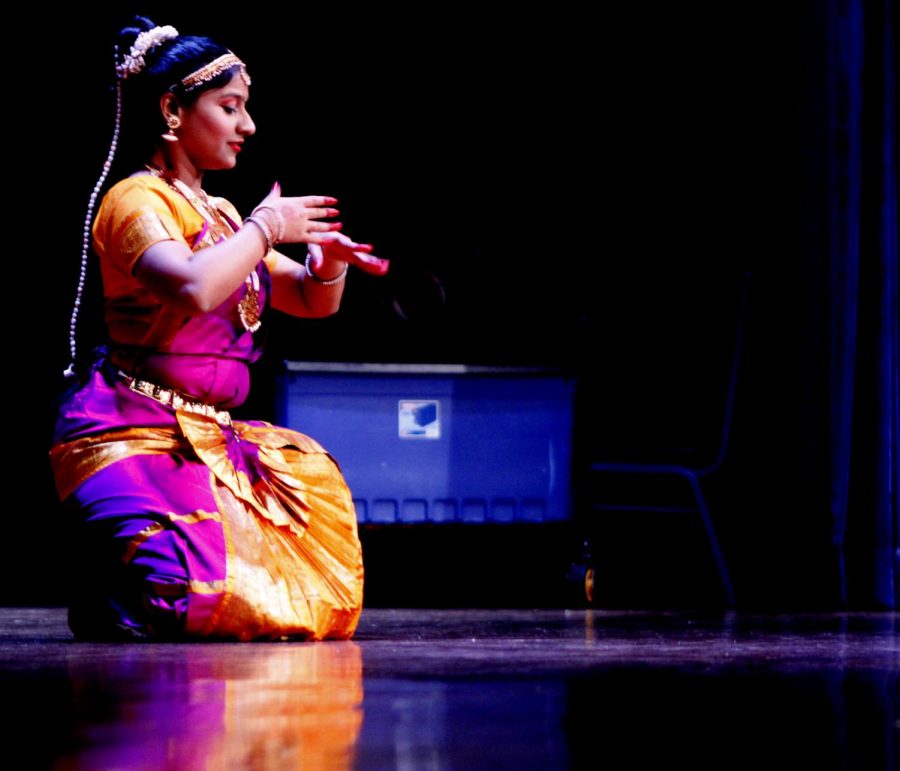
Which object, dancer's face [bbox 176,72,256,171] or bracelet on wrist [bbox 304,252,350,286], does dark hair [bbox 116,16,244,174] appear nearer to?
dancer's face [bbox 176,72,256,171]

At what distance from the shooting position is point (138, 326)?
2.27 m

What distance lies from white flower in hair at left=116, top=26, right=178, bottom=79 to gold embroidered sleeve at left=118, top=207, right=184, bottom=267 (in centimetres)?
30

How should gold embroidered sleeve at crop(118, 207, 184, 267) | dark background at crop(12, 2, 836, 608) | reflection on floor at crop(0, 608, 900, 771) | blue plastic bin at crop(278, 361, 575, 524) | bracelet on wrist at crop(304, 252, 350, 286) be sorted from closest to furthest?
1. reflection on floor at crop(0, 608, 900, 771)
2. gold embroidered sleeve at crop(118, 207, 184, 267)
3. bracelet on wrist at crop(304, 252, 350, 286)
4. blue plastic bin at crop(278, 361, 575, 524)
5. dark background at crop(12, 2, 836, 608)

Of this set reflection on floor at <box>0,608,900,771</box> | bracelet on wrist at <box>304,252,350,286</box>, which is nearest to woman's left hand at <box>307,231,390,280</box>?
bracelet on wrist at <box>304,252,350,286</box>

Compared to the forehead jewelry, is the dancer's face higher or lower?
lower

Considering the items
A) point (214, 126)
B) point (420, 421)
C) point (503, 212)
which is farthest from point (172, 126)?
point (503, 212)

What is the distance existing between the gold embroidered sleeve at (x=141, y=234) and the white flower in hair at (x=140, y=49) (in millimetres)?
296

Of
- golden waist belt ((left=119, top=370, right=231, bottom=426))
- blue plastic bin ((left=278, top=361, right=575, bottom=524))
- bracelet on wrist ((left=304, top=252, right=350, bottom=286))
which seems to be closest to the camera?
golden waist belt ((left=119, top=370, right=231, bottom=426))

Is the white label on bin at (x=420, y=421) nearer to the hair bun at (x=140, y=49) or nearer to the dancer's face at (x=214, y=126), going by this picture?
the dancer's face at (x=214, y=126)

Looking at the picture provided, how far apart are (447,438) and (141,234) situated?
6.06ft

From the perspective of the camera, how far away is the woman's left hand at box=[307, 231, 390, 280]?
2.33 m

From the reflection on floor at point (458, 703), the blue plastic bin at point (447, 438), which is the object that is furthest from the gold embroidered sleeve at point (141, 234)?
the blue plastic bin at point (447, 438)

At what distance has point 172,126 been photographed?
235 centimetres

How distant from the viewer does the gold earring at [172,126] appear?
234cm
